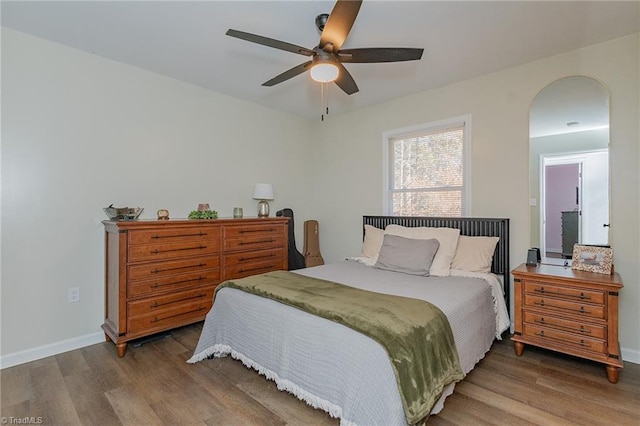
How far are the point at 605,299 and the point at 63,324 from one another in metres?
4.26

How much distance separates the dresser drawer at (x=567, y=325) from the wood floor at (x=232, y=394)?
0.30 meters

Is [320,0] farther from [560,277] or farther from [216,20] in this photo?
[560,277]

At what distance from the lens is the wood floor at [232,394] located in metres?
1.80

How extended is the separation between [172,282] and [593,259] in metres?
3.60

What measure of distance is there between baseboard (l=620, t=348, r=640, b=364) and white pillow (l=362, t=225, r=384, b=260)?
6.96 ft

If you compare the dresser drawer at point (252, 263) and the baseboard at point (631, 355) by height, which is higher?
the dresser drawer at point (252, 263)

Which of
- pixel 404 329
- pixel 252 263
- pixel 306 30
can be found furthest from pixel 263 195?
pixel 404 329

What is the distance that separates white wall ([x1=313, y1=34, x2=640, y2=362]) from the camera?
248cm

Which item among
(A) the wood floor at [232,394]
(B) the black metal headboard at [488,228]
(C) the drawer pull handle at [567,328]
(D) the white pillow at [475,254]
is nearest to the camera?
(A) the wood floor at [232,394]

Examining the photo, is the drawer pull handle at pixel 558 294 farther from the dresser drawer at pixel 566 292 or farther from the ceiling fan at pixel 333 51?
the ceiling fan at pixel 333 51

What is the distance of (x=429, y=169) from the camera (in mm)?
3684

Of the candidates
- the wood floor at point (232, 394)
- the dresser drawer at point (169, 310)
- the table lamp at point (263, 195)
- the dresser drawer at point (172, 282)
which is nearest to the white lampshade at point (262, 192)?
the table lamp at point (263, 195)

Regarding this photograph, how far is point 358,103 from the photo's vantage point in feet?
13.2

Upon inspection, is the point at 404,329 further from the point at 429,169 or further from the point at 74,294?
the point at 74,294
